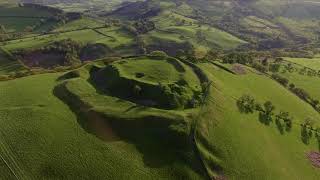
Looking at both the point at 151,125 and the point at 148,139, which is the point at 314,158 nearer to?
the point at 151,125

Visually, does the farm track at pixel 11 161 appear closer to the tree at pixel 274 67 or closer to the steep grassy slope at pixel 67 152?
the steep grassy slope at pixel 67 152

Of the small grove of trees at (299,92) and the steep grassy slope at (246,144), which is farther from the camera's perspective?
the small grove of trees at (299,92)

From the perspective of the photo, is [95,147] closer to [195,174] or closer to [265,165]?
[195,174]

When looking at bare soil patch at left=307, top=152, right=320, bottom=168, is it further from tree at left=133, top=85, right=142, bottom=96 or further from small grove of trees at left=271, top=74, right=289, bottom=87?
small grove of trees at left=271, top=74, right=289, bottom=87

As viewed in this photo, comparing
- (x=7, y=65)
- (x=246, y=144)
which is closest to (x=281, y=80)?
(x=246, y=144)

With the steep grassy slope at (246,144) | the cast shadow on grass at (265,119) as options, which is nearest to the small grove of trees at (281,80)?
the steep grassy slope at (246,144)

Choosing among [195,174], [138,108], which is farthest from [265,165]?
[138,108]
